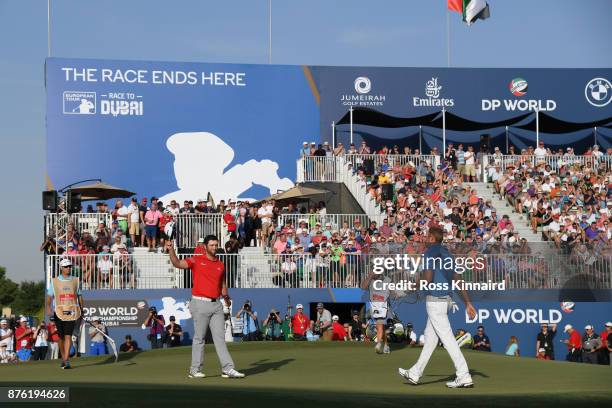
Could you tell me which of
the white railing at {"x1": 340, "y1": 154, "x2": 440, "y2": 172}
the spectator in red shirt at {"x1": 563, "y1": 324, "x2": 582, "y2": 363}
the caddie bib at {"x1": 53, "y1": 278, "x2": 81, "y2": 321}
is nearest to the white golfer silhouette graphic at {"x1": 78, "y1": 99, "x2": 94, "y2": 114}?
the white railing at {"x1": 340, "y1": 154, "x2": 440, "y2": 172}

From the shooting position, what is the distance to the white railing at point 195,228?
34.1 m

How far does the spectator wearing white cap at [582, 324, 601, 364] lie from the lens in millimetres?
28156

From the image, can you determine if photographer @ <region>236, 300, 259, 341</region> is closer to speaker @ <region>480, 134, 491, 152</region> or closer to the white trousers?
the white trousers

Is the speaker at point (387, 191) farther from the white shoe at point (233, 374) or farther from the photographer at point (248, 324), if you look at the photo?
the white shoe at point (233, 374)

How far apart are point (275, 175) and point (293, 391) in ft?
97.8

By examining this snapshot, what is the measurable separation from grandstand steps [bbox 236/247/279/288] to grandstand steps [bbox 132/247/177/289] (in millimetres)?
2008

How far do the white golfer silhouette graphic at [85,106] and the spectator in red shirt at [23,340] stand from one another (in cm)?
1465

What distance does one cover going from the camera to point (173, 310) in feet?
97.7

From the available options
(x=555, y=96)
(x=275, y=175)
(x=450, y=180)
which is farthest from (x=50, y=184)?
(x=555, y=96)

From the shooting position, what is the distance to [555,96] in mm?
44375

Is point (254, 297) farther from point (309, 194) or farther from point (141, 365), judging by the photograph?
point (141, 365)

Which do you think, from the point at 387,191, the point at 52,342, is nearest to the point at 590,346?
the point at 387,191

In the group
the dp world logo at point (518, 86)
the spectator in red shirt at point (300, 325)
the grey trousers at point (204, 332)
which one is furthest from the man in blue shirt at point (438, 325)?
the dp world logo at point (518, 86)

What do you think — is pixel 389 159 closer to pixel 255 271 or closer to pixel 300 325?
pixel 255 271
